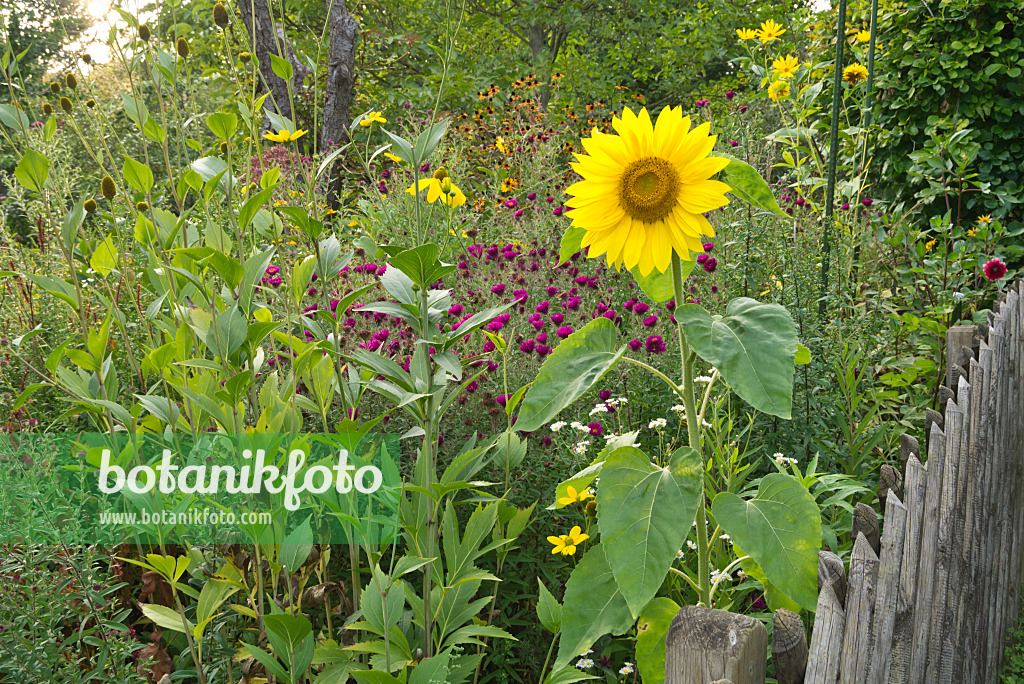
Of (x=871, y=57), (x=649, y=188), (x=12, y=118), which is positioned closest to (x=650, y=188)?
(x=649, y=188)

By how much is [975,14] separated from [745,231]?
2.64m

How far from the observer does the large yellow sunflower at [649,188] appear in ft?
3.77

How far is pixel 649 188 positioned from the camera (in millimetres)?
1171

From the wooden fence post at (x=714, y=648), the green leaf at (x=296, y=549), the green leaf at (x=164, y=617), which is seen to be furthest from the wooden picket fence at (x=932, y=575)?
the green leaf at (x=164, y=617)

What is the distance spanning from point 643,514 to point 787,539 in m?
0.23

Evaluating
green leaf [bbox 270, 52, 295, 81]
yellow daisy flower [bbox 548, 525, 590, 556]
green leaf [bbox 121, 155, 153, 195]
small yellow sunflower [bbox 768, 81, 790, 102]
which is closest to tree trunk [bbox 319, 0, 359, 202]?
small yellow sunflower [bbox 768, 81, 790, 102]

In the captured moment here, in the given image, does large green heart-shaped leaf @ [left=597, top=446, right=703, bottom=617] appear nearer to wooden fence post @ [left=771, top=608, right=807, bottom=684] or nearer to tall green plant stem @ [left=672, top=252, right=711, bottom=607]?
tall green plant stem @ [left=672, top=252, right=711, bottom=607]

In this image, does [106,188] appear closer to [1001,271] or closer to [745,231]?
[745,231]

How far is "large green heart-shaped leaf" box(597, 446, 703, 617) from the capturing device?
41.1 inches

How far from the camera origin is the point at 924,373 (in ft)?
9.15

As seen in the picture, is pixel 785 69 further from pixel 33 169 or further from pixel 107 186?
pixel 33 169

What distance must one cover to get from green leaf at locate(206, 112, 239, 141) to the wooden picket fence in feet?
4.91

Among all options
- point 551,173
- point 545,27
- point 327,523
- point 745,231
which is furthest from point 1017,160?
point 545,27

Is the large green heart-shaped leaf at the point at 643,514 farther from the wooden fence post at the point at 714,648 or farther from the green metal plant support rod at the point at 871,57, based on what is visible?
the green metal plant support rod at the point at 871,57
